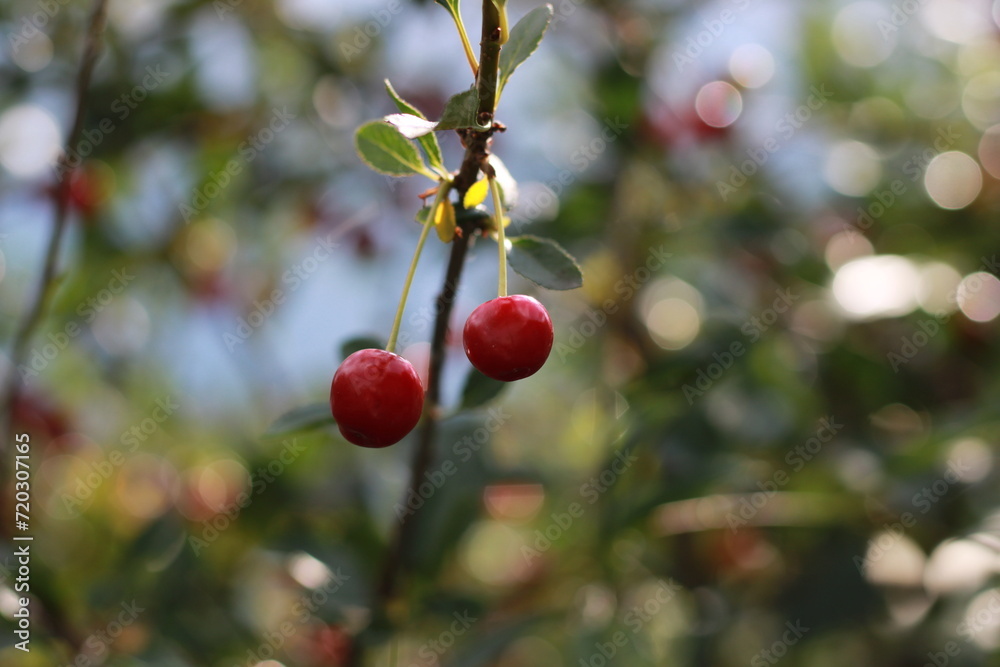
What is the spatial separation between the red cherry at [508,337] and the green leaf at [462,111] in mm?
172

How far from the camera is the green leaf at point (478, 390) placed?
1.01 meters

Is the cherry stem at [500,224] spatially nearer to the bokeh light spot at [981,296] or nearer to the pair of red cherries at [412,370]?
the pair of red cherries at [412,370]

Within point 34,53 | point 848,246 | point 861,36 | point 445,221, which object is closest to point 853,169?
point 848,246

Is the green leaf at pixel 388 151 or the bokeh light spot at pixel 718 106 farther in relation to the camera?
the bokeh light spot at pixel 718 106

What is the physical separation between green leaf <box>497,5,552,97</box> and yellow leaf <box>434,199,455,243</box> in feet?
0.44

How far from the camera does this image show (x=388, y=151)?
34.4 inches

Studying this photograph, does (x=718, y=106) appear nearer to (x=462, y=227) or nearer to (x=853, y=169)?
(x=853, y=169)

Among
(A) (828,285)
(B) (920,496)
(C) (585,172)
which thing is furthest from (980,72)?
(B) (920,496)

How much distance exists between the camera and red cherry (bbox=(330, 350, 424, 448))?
2.60 feet

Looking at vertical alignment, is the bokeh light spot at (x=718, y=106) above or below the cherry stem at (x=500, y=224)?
above

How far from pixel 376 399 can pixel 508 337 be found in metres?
0.15

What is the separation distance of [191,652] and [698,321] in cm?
147

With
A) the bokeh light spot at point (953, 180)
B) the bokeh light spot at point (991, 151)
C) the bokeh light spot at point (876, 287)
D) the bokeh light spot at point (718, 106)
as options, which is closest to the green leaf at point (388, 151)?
the bokeh light spot at point (876, 287)

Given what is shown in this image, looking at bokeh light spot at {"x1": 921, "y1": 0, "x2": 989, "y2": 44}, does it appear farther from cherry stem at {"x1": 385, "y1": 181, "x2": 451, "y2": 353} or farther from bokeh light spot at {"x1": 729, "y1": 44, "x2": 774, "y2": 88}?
cherry stem at {"x1": 385, "y1": 181, "x2": 451, "y2": 353}
